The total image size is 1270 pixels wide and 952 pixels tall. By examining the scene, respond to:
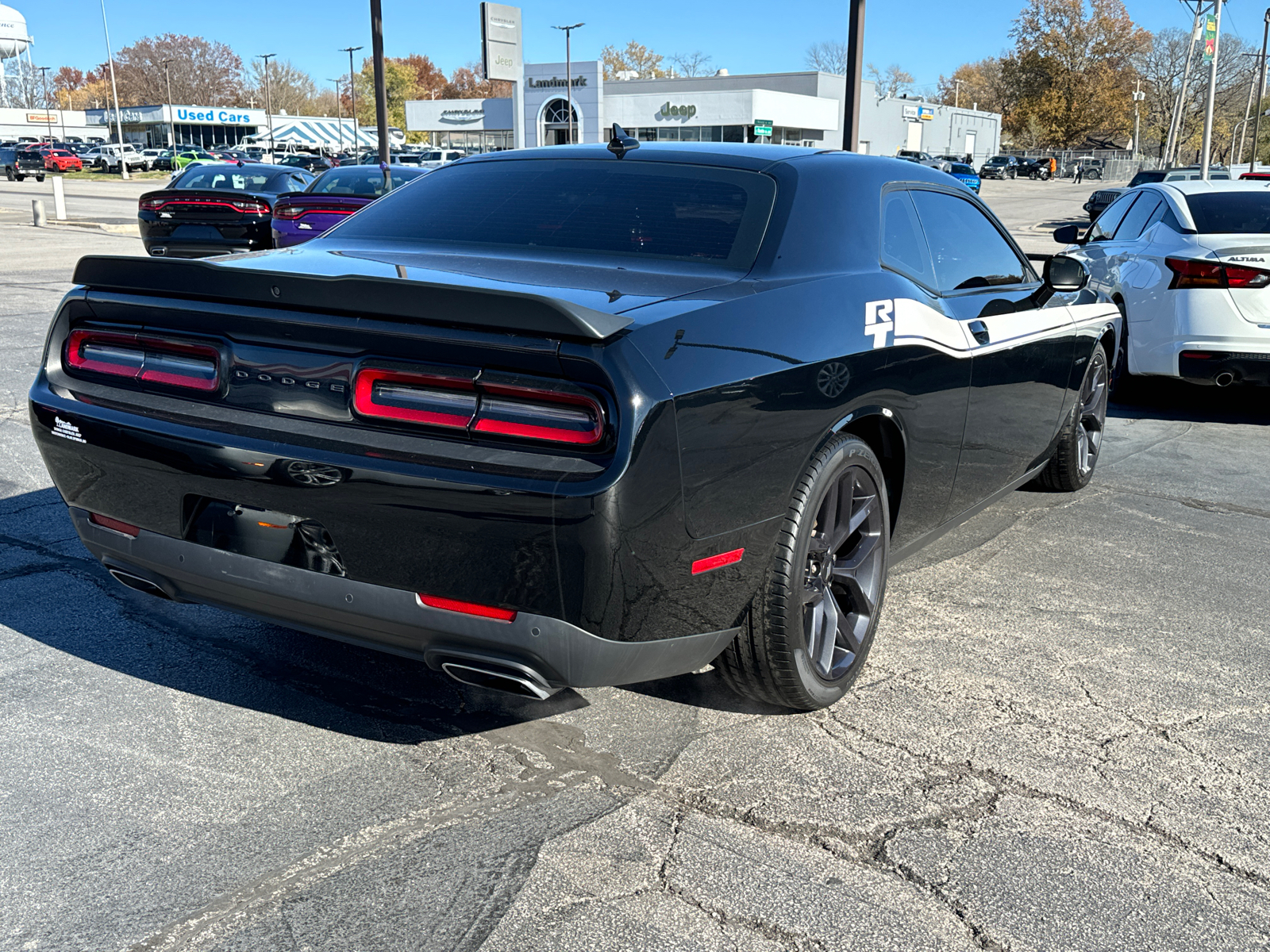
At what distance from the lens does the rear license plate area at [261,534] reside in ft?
8.86

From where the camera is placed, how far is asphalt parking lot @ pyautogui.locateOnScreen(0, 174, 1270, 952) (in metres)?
2.35

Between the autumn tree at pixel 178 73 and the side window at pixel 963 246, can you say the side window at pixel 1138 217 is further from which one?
the autumn tree at pixel 178 73

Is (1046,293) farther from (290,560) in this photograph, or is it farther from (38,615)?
(38,615)

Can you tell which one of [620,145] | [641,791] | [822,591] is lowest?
[641,791]

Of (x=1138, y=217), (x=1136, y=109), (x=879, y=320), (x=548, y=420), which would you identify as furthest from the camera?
(x=1136, y=109)

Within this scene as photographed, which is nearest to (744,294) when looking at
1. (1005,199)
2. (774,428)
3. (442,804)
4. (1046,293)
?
(774,428)

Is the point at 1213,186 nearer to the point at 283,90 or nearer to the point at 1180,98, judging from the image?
the point at 1180,98

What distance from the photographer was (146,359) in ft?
9.77

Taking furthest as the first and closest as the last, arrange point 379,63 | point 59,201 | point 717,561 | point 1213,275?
1. point 59,201
2. point 379,63
3. point 1213,275
4. point 717,561

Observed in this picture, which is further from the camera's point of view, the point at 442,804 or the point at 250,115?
the point at 250,115

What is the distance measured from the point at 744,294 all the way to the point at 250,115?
115460mm

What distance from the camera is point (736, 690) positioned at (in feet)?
10.5

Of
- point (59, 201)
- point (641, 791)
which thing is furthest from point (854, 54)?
point (59, 201)

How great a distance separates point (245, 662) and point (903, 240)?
2453mm
